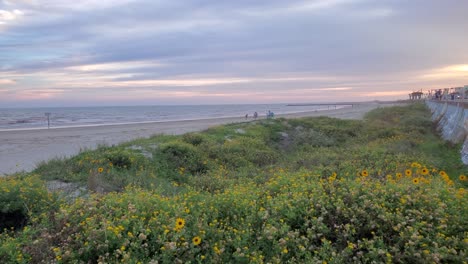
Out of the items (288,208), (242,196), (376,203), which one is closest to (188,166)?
(242,196)

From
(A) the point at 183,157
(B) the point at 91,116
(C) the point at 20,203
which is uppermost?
(B) the point at 91,116

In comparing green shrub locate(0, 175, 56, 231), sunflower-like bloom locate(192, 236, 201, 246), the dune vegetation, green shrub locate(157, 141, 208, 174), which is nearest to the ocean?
green shrub locate(157, 141, 208, 174)

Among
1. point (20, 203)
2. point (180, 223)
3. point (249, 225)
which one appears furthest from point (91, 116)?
point (249, 225)

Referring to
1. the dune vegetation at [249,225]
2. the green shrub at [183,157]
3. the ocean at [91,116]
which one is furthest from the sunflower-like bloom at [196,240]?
the ocean at [91,116]

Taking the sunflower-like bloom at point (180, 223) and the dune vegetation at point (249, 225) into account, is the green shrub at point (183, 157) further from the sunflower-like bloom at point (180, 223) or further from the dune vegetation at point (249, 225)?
the sunflower-like bloom at point (180, 223)

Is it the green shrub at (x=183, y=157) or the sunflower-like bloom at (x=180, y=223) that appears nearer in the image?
the sunflower-like bloom at (x=180, y=223)

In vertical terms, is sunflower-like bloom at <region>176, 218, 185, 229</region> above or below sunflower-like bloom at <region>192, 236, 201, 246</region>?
above

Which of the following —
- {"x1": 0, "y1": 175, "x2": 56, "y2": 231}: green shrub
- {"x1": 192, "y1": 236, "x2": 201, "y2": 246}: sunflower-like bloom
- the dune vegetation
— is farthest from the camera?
{"x1": 0, "y1": 175, "x2": 56, "y2": 231}: green shrub

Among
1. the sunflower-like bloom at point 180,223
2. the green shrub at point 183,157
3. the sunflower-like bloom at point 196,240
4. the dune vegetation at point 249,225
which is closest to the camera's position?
the dune vegetation at point 249,225

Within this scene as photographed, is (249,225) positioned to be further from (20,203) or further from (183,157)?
(183,157)

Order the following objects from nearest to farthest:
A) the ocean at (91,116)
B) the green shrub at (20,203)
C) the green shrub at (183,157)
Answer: the green shrub at (20,203)
the green shrub at (183,157)
the ocean at (91,116)

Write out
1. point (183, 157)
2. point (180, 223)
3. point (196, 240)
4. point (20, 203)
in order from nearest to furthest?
point (196, 240), point (180, 223), point (20, 203), point (183, 157)

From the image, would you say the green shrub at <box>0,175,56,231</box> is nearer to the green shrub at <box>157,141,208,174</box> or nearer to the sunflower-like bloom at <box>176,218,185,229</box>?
the sunflower-like bloom at <box>176,218,185,229</box>

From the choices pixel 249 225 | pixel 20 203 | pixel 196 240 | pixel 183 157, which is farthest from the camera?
pixel 183 157
